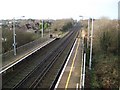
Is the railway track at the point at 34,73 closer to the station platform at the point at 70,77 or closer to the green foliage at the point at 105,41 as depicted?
the station platform at the point at 70,77

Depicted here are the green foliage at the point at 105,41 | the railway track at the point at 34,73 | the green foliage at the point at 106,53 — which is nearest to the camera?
the railway track at the point at 34,73

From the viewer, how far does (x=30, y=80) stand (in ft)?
81.6

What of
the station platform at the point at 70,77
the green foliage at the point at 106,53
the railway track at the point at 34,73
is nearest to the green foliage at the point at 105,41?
the green foliage at the point at 106,53

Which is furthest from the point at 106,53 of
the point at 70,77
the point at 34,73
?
the point at 70,77

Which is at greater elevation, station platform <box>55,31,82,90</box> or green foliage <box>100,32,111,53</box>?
green foliage <box>100,32,111,53</box>

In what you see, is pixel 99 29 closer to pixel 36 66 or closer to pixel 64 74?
pixel 36 66

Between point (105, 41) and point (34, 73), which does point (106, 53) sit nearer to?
point (105, 41)

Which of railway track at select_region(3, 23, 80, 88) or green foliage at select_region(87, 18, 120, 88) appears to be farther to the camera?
green foliage at select_region(87, 18, 120, 88)

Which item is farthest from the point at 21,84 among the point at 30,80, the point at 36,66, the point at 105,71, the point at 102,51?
the point at 102,51

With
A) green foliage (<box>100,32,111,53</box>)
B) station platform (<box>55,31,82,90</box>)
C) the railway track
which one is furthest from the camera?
green foliage (<box>100,32,111,53</box>)

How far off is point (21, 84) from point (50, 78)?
3.90 m

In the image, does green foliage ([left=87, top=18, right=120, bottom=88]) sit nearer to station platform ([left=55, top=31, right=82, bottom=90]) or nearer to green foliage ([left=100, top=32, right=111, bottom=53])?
green foliage ([left=100, top=32, right=111, bottom=53])

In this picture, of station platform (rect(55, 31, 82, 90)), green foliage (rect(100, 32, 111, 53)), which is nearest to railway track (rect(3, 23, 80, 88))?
station platform (rect(55, 31, 82, 90))

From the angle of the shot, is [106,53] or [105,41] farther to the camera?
[106,53]
